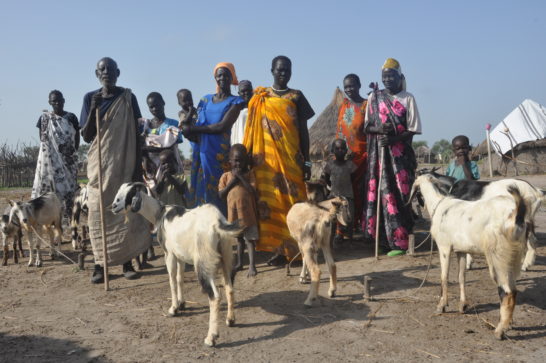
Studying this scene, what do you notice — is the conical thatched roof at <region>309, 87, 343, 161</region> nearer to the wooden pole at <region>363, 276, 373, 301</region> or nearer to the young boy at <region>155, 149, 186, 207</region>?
the young boy at <region>155, 149, 186, 207</region>

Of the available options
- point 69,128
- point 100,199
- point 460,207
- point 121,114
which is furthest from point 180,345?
point 69,128

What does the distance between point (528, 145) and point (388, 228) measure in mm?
20238

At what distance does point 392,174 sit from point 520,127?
2096 centimetres

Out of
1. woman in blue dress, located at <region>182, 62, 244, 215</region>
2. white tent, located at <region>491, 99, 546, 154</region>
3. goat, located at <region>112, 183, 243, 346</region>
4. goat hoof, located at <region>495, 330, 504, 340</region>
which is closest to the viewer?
goat hoof, located at <region>495, 330, 504, 340</region>

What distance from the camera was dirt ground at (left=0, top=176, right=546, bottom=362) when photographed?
146 inches

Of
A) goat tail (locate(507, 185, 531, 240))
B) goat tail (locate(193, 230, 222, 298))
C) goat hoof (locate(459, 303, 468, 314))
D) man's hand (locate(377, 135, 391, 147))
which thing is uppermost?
man's hand (locate(377, 135, 391, 147))

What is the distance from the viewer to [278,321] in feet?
14.5

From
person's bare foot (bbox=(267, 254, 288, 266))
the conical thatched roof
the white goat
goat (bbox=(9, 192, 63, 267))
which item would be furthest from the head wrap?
the conical thatched roof

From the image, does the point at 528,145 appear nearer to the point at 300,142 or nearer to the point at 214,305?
the point at 300,142

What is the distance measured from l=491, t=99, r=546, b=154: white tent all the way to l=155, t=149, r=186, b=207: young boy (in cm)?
2156

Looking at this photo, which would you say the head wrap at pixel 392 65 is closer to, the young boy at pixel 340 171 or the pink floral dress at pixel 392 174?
the pink floral dress at pixel 392 174

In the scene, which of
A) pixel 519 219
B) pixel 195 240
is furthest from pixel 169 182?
pixel 519 219

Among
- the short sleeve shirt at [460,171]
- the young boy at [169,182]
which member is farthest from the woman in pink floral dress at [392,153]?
the young boy at [169,182]

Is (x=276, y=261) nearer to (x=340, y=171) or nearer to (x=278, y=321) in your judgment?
(x=340, y=171)
